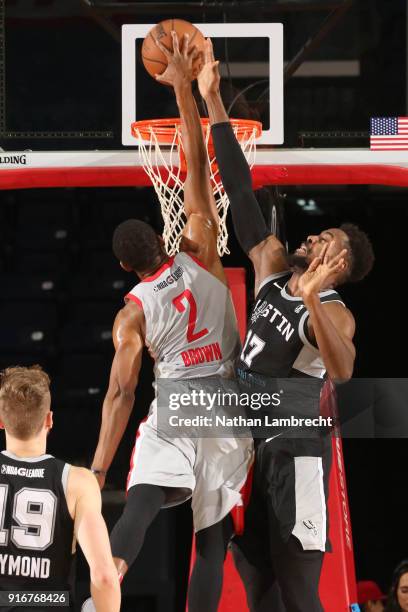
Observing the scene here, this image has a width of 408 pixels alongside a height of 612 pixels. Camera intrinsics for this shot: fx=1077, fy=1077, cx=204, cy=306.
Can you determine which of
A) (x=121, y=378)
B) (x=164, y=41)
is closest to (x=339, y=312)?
(x=121, y=378)

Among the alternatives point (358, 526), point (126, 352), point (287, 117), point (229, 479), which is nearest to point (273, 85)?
point (287, 117)

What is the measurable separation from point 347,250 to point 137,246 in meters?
0.89

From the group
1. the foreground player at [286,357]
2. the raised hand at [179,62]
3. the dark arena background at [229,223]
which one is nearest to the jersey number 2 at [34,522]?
the foreground player at [286,357]

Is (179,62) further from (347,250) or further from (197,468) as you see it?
(197,468)

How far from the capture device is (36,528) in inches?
122

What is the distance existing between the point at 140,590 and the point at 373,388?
185 cm

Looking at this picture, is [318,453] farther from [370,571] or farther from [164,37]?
[370,571]

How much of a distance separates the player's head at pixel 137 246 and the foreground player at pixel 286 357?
1.27 feet

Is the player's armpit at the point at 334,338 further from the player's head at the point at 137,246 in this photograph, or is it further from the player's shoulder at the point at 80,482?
the player's shoulder at the point at 80,482

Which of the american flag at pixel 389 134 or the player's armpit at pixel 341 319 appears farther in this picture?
the american flag at pixel 389 134

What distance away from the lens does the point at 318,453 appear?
4426 millimetres

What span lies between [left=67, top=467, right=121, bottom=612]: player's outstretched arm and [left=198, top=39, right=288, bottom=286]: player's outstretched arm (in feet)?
5.57

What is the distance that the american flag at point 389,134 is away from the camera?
5.23 metres

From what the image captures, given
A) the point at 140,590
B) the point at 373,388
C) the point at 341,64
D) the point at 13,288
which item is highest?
the point at 341,64
